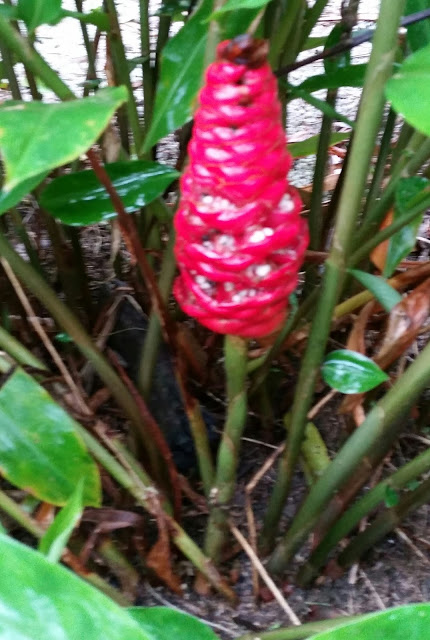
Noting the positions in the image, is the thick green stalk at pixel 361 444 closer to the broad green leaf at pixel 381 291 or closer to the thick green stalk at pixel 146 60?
the broad green leaf at pixel 381 291

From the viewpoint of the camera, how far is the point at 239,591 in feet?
2.10

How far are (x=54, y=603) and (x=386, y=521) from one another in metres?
0.42

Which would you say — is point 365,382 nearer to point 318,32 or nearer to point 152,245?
point 152,245

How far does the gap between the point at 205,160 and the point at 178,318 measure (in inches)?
14.5

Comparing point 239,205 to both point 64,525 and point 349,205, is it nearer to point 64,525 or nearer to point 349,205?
point 349,205

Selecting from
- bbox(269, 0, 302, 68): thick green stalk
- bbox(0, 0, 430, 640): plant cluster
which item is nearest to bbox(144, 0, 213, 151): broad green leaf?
bbox(0, 0, 430, 640): plant cluster

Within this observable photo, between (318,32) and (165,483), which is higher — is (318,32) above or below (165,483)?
above

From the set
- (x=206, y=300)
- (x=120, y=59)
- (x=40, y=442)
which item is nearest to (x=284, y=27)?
(x=120, y=59)

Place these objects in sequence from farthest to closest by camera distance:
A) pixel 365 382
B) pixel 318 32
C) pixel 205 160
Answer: pixel 318 32
pixel 365 382
pixel 205 160

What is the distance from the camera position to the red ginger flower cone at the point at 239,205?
0.30m

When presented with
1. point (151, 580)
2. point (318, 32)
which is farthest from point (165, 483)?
point (318, 32)

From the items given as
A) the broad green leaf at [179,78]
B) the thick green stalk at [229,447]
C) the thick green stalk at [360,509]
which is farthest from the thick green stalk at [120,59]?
the thick green stalk at [360,509]

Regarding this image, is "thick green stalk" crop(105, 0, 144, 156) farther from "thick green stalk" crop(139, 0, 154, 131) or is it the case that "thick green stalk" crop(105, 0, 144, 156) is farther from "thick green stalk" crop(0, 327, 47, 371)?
"thick green stalk" crop(0, 327, 47, 371)

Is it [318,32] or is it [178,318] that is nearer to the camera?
[178,318]
